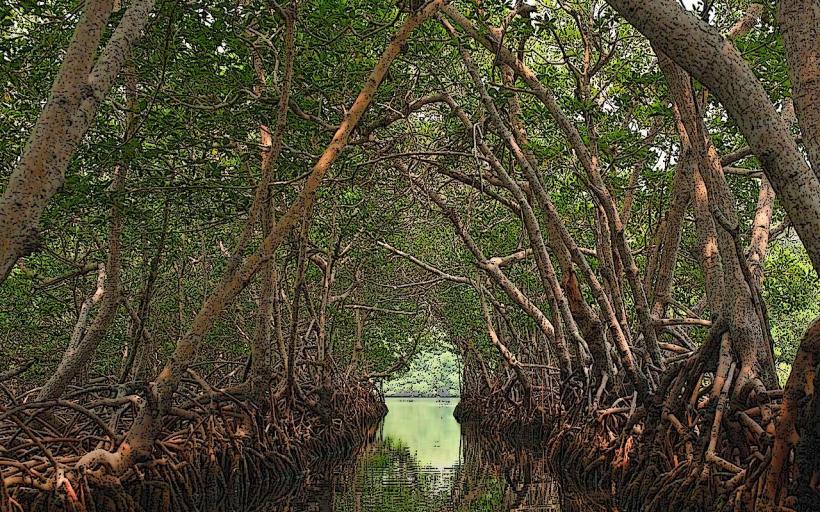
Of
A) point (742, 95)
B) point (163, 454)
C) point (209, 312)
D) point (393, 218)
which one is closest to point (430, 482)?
point (163, 454)

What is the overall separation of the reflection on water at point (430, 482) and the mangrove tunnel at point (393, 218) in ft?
0.24

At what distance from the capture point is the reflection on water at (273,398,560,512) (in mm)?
7270

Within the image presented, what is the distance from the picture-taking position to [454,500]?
7598 millimetres

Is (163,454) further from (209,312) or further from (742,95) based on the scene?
(742,95)

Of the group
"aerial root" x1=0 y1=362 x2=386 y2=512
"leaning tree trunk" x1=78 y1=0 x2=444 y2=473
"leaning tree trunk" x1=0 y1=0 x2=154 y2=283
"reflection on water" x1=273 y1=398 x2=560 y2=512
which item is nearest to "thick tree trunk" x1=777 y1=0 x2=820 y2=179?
"leaning tree trunk" x1=0 y1=0 x2=154 y2=283

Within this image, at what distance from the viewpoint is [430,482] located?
889 cm

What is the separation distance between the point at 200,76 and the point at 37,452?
11.1ft

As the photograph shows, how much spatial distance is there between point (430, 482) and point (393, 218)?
4.63m

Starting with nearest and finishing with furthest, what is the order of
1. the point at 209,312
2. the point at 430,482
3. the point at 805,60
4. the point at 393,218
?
the point at 805,60
the point at 209,312
the point at 430,482
the point at 393,218

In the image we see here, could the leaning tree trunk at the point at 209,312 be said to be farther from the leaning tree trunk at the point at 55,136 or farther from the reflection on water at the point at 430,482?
the leaning tree trunk at the point at 55,136

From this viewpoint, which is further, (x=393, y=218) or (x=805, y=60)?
(x=393, y=218)

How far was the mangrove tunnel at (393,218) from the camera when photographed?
3.71 m

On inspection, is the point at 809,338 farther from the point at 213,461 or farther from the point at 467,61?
the point at 213,461

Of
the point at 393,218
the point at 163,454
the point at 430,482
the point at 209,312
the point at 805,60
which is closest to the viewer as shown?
the point at 805,60
